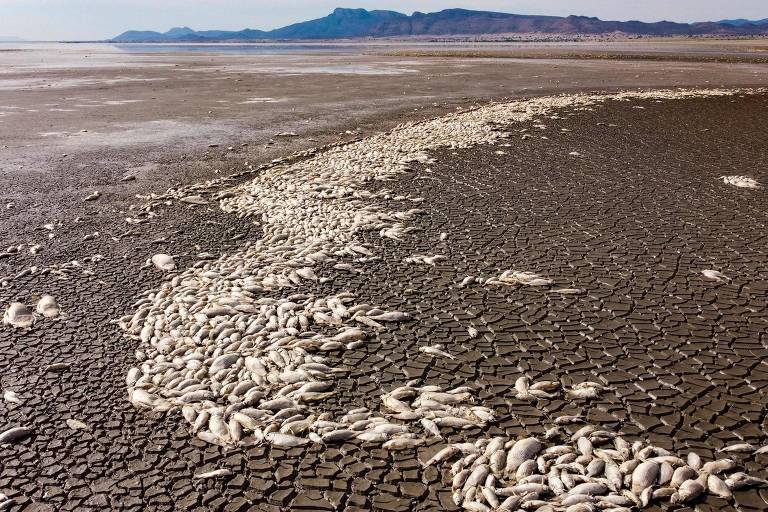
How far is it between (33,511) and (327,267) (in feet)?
12.6

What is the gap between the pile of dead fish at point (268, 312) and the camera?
13.5ft

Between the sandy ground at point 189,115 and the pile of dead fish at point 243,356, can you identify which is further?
the sandy ground at point 189,115

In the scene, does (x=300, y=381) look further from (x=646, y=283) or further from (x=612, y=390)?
(x=646, y=283)

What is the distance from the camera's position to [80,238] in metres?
7.50

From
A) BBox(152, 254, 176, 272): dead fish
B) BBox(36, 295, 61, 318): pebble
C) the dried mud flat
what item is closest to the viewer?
the dried mud flat

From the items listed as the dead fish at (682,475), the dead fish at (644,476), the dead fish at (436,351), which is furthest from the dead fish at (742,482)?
the dead fish at (436,351)

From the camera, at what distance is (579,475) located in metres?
3.31

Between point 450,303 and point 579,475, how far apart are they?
2461 mm

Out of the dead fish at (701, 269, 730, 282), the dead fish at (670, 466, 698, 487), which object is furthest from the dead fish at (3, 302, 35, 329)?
the dead fish at (701, 269, 730, 282)

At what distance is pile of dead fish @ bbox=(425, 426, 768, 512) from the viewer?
3119mm

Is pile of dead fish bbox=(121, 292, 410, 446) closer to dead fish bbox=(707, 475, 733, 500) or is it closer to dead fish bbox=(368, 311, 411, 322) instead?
dead fish bbox=(368, 311, 411, 322)

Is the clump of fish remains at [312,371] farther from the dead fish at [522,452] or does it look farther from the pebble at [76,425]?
the pebble at [76,425]

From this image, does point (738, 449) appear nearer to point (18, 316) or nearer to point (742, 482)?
point (742, 482)

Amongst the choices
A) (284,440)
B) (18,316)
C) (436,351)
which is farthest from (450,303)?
A: (18,316)
